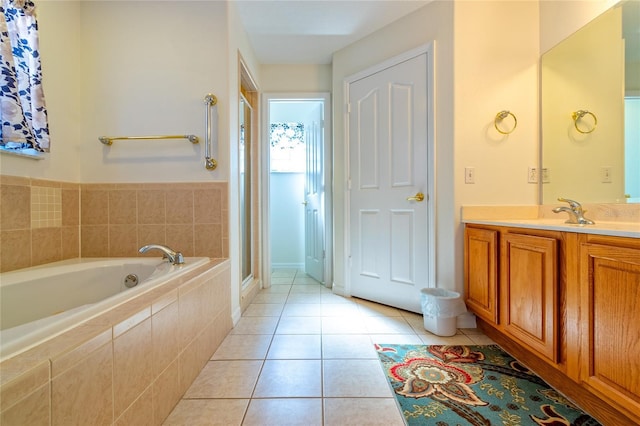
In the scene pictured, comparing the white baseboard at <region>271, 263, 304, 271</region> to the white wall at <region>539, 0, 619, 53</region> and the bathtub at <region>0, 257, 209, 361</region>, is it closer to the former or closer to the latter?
the bathtub at <region>0, 257, 209, 361</region>

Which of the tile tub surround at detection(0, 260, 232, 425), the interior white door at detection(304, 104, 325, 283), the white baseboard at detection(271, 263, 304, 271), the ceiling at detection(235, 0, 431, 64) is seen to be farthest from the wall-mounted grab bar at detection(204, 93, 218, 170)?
the white baseboard at detection(271, 263, 304, 271)

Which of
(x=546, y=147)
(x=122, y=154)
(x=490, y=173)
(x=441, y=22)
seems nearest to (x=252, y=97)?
(x=122, y=154)

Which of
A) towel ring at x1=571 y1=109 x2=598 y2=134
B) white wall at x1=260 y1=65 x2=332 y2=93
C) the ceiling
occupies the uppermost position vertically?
the ceiling

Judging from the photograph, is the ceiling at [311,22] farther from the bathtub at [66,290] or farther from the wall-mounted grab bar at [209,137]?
the bathtub at [66,290]

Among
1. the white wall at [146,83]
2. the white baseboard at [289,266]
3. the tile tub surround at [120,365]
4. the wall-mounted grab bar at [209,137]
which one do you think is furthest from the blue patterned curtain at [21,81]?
the white baseboard at [289,266]

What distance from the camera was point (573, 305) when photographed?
3.53 feet

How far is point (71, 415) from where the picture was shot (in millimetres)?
629

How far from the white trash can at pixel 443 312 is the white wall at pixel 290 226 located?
234 centimetres

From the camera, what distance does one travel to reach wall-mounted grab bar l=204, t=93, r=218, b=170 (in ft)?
5.75

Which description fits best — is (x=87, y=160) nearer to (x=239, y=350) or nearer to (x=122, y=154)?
(x=122, y=154)

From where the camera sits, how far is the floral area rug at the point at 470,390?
1.05 metres

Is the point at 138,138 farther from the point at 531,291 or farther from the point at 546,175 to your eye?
the point at 546,175

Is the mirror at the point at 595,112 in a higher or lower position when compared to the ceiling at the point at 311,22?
lower

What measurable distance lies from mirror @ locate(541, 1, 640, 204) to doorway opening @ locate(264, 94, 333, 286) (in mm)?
1756
